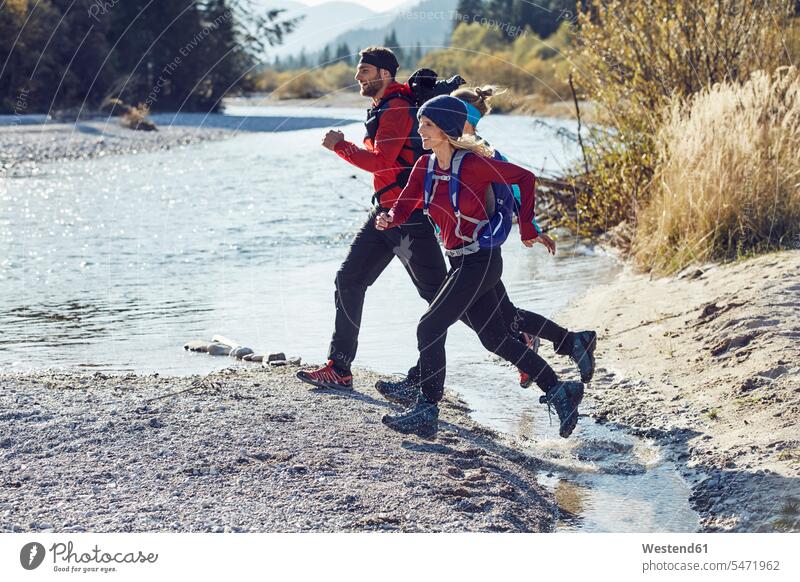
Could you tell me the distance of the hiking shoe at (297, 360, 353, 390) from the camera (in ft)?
22.7

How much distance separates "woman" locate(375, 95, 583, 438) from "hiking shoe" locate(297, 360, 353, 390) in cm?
89

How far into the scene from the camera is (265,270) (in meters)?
12.9

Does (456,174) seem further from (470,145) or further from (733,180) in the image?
Answer: (733,180)

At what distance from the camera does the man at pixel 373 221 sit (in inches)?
249

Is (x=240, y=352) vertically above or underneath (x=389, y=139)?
underneath

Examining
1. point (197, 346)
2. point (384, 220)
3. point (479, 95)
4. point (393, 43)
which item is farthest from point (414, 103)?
point (393, 43)

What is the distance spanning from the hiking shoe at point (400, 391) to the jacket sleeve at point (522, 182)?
55.2 inches

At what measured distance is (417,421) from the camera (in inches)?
239

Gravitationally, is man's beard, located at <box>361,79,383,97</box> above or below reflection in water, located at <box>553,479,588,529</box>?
above

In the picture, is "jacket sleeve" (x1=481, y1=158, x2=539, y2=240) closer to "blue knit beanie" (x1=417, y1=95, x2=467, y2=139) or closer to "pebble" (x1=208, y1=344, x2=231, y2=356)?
"blue knit beanie" (x1=417, y1=95, x2=467, y2=139)

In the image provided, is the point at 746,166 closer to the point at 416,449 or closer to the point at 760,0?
the point at 760,0

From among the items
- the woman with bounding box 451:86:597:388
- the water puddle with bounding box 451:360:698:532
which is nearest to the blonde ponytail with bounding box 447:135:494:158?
the woman with bounding box 451:86:597:388
